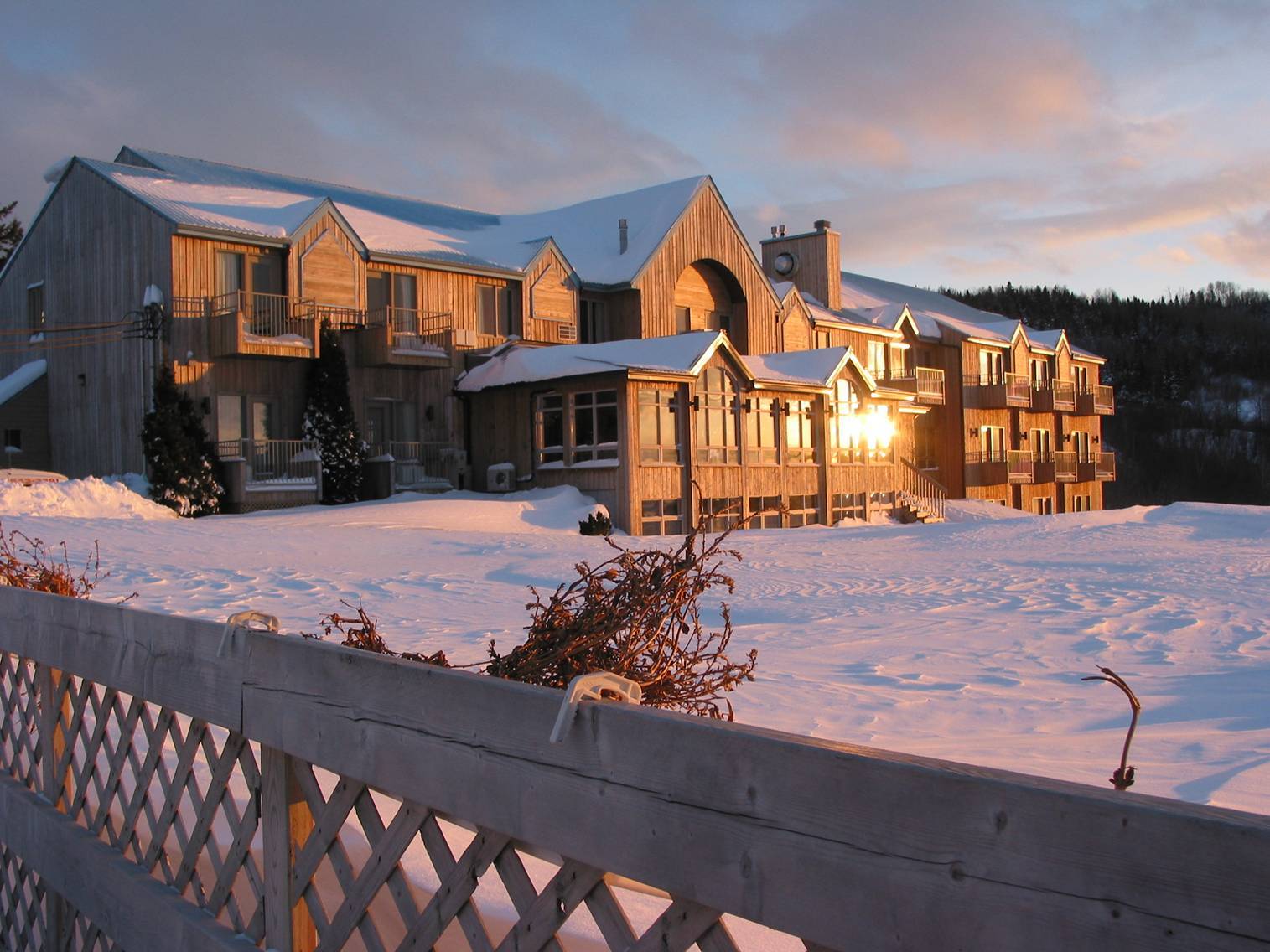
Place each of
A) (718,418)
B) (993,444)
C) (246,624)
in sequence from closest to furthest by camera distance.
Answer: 1. (246,624)
2. (718,418)
3. (993,444)

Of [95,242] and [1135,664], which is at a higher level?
[95,242]

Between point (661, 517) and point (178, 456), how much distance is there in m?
11.9

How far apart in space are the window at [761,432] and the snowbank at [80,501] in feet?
51.4

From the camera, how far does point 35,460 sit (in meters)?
30.8

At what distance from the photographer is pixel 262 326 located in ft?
89.2

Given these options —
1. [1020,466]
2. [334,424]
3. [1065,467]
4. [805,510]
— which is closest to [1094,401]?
[1065,467]

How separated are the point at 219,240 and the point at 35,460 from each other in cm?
897

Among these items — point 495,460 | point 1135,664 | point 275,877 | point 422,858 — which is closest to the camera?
point 275,877

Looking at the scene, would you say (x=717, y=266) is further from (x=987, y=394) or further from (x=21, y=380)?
(x=21, y=380)

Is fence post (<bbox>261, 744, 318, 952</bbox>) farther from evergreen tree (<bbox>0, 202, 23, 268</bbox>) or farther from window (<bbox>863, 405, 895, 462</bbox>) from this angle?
evergreen tree (<bbox>0, 202, 23, 268</bbox>)

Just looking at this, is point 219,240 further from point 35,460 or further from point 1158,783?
point 1158,783

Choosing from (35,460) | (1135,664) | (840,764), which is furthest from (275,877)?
(35,460)

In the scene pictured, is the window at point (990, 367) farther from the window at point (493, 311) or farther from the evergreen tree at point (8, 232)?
the evergreen tree at point (8, 232)

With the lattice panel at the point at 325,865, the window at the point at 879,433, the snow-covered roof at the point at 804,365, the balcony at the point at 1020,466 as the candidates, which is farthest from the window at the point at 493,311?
the lattice panel at the point at 325,865
